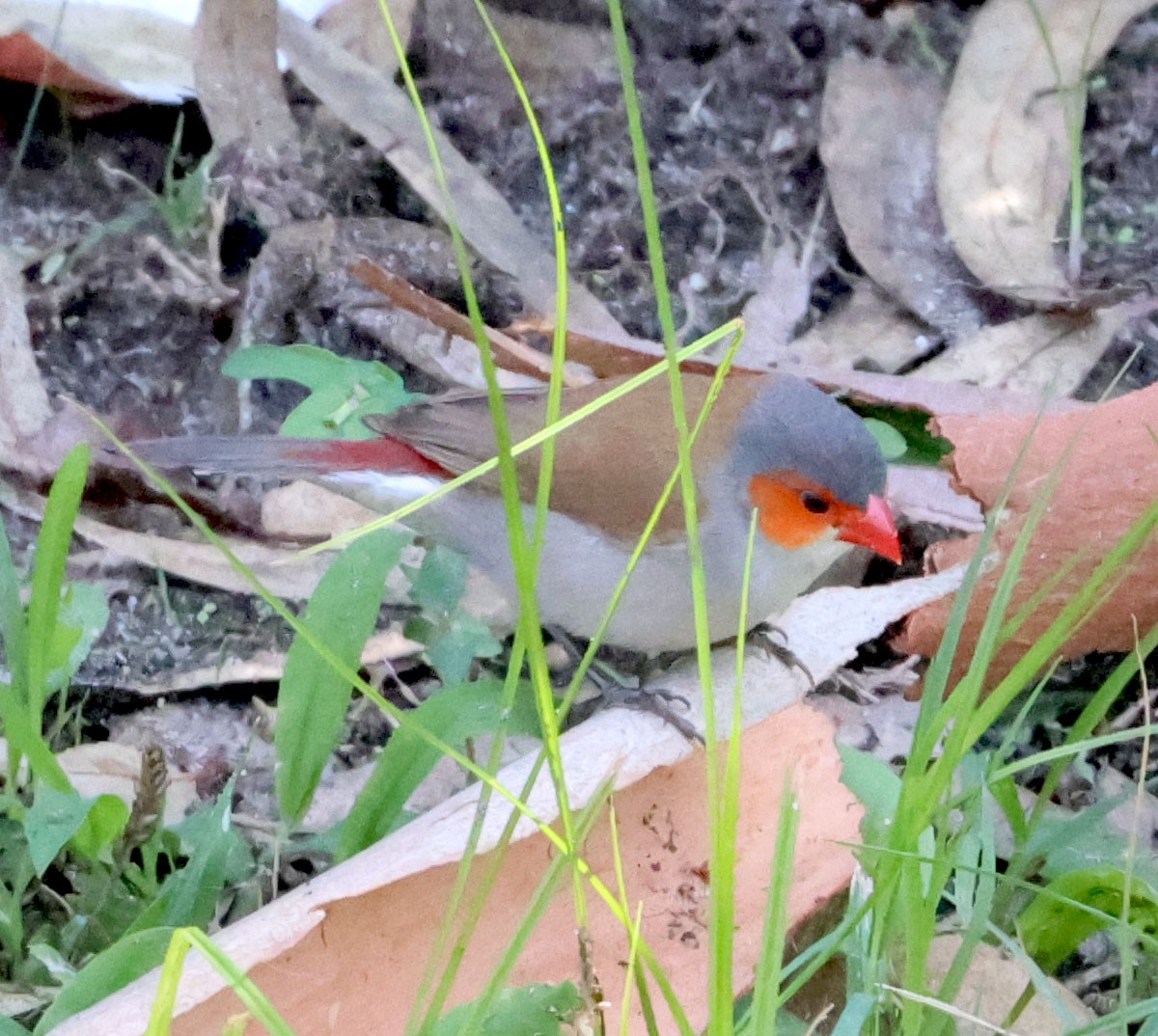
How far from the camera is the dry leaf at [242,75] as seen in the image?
130 inches

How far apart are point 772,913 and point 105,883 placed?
1006 mm

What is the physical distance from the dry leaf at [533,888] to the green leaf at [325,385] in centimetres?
107

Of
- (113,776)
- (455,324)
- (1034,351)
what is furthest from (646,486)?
(1034,351)

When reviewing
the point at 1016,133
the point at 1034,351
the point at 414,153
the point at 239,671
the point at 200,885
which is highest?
the point at 1016,133

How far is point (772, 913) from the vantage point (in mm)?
1253

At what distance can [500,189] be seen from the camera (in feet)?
11.2

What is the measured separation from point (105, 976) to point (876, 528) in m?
1.38

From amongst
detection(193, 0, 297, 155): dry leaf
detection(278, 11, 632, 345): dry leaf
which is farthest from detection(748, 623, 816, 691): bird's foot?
detection(193, 0, 297, 155): dry leaf

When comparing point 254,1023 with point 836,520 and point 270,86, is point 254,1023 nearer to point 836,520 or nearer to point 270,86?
point 836,520

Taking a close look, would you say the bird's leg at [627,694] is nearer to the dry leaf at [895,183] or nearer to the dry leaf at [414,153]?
the dry leaf at [414,153]

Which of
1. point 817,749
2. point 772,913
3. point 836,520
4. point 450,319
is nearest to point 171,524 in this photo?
point 450,319

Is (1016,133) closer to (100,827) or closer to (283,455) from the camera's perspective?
(283,455)

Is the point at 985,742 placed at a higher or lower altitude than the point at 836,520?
lower

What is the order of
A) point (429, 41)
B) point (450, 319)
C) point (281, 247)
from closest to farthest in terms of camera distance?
point (450, 319) < point (281, 247) < point (429, 41)
